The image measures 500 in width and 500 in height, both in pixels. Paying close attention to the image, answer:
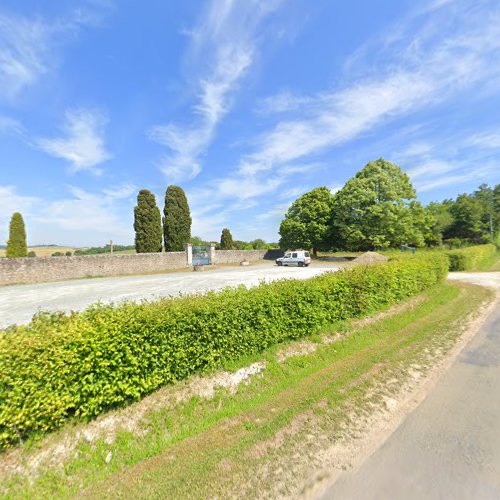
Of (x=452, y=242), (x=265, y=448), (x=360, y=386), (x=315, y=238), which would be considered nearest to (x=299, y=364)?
(x=360, y=386)

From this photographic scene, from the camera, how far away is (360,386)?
3.58m

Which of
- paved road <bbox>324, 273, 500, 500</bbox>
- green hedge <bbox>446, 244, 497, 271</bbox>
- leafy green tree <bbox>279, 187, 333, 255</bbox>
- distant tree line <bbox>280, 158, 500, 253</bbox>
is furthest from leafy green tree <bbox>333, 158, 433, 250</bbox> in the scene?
paved road <bbox>324, 273, 500, 500</bbox>

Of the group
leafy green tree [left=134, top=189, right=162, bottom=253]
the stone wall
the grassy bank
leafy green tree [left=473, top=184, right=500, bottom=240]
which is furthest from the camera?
leafy green tree [left=473, top=184, right=500, bottom=240]

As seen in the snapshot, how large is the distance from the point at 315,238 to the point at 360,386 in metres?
29.3

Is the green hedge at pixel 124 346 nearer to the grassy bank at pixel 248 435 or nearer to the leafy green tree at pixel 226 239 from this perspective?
the grassy bank at pixel 248 435

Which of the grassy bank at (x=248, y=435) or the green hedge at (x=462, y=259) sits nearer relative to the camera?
the grassy bank at (x=248, y=435)

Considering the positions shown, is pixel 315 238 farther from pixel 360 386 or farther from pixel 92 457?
pixel 92 457

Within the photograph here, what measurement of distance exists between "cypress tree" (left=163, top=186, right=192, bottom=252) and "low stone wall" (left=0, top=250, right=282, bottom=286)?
428 cm

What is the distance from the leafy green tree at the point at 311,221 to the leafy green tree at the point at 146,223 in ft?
59.6

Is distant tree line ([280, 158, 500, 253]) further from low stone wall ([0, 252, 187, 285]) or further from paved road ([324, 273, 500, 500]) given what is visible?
paved road ([324, 273, 500, 500])

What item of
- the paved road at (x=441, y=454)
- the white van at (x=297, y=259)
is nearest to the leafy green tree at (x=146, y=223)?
the white van at (x=297, y=259)

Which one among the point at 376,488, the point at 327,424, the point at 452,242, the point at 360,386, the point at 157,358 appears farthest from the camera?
the point at 452,242

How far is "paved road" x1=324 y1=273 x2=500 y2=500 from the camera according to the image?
2041 millimetres

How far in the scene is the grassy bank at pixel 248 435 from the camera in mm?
2225
